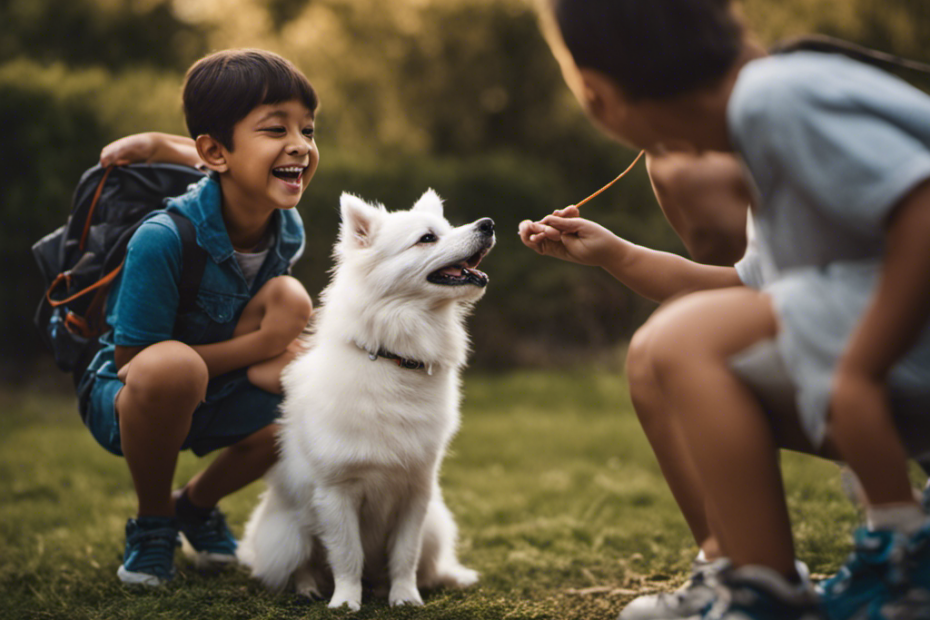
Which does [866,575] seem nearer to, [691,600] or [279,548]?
[691,600]

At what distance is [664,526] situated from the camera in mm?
3109

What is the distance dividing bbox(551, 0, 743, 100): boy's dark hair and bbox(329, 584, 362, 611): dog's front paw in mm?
1588

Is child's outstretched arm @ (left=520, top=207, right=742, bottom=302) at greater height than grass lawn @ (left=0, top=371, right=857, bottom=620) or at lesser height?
greater

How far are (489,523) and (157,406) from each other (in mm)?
1758

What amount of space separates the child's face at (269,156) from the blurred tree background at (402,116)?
376 cm

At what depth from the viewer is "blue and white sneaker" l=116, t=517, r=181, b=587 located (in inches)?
92.5

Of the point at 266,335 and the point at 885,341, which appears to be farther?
the point at 266,335

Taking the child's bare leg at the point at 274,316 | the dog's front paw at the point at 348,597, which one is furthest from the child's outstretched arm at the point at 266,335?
the dog's front paw at the point at 348,597

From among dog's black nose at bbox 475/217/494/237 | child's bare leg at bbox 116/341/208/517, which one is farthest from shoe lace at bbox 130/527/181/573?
dog's black nose at bbox 475/217/494/237

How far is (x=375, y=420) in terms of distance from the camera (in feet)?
7.22

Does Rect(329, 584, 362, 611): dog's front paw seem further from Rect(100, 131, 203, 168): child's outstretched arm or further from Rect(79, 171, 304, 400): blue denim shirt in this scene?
Rect(100, 131, 203, 168): child's outstretched arm

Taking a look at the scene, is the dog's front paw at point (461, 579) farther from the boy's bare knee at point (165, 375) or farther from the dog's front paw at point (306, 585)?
Result: the boy's bare knee at point (165, 375)

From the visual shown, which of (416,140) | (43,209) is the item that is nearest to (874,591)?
(43,209)

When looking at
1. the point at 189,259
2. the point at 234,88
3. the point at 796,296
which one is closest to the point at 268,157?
the point at 234,88
